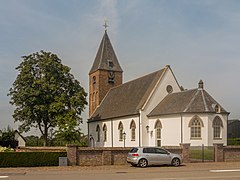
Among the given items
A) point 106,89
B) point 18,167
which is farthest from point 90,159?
point 106,89

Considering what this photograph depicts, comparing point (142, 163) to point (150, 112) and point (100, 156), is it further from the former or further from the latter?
point (150, 112)

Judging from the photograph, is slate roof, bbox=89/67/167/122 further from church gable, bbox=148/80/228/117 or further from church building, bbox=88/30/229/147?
church gable, bbox=148/80/228/117

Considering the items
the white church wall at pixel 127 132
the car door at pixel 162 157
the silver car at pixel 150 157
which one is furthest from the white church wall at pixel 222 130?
the car door at pixel 162 157

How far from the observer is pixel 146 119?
154ft

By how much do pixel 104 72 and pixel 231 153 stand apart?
3579 cm

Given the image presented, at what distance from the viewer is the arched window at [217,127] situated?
1663 inches

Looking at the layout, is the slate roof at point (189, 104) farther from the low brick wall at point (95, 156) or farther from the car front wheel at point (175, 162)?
the car front wheel at point (175, 162)

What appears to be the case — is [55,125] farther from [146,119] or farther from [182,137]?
[182,137]

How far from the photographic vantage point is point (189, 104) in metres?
42.3

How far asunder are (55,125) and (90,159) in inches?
993

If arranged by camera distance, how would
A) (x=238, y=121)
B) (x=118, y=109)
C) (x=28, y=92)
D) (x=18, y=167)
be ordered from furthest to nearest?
(x=238, y=121) < (x=118, y=109) < (x=28, y=92) < (x=18, y=167)

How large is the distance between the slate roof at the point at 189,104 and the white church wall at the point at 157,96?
0.85 meters

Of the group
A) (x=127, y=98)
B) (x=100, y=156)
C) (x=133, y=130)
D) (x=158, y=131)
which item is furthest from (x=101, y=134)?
(x=100, y=156)

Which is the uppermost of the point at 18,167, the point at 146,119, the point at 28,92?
the point at 28,92
